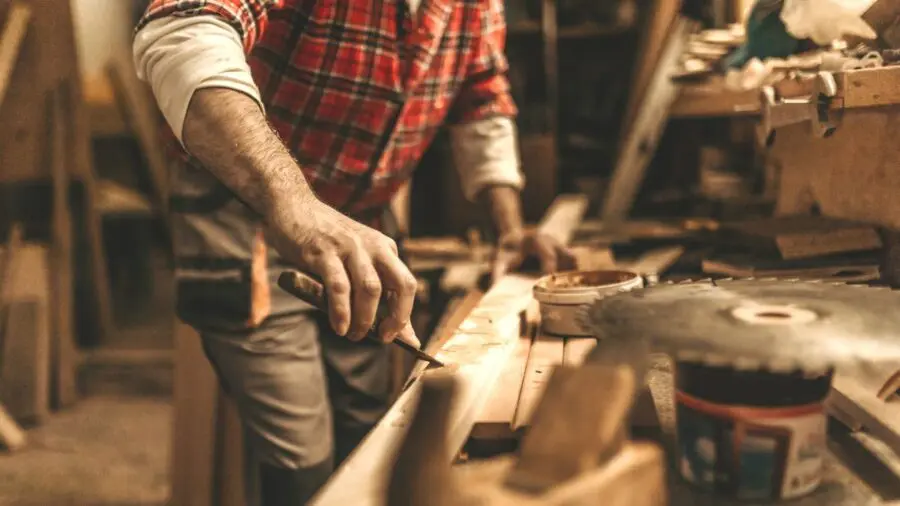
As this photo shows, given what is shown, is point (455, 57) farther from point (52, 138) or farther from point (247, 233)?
point (52, 138)

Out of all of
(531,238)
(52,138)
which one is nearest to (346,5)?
(531,238)

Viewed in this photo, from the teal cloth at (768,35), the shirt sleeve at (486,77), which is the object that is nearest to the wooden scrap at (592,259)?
the shirt sleeve at (486,77)

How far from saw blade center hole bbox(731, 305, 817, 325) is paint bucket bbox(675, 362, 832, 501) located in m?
0.07

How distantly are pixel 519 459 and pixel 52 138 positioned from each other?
350cm

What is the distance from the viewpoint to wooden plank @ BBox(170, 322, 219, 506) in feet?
7.43

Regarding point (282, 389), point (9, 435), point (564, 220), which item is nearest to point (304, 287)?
point (282, 389)

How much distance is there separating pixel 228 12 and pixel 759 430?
102 cm

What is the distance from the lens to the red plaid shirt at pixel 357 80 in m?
1.58

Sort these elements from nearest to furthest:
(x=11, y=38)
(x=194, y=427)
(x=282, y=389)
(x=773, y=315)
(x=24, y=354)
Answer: (x=773, y=315), (x=282, y=389), (x=194, y=427), (x=11, y=38), (x=24, y=354)

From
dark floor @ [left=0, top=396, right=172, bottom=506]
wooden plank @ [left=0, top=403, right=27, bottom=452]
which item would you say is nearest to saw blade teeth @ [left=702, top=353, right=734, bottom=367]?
dark floor @ [left=0, top=396, right=172, bottom=506]

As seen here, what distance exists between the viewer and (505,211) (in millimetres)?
2141

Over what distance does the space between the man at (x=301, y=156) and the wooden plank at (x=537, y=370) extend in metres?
0.20

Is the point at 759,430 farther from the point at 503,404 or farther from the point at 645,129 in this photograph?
the point at 645,129

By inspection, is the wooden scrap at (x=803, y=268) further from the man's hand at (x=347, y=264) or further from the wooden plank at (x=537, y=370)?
the man's hand at (x=347, y=264)
